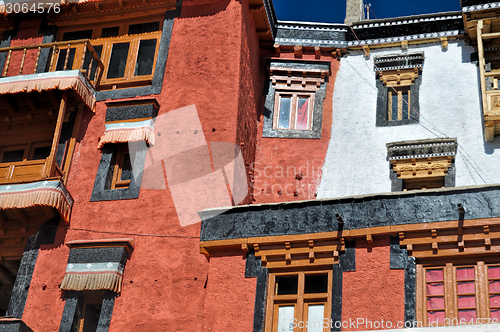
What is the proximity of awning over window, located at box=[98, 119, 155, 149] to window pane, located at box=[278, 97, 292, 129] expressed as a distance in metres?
3.81

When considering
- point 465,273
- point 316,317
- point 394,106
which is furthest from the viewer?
point 394,106

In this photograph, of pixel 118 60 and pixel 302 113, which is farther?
pixel 302 113

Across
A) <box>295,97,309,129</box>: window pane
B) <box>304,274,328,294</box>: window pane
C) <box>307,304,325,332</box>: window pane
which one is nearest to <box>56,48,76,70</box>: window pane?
<box>295,97,309,129</box>: window pane

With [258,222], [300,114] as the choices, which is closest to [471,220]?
[258,222]

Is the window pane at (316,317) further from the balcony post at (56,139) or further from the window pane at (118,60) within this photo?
the window pane at (118,60)

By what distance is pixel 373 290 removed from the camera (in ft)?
36.8

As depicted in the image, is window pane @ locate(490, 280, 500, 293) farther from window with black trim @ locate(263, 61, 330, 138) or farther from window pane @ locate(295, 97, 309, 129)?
window pane @ locate(295, 97, 309, 129)

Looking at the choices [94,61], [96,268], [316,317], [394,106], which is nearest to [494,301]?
[316,317]

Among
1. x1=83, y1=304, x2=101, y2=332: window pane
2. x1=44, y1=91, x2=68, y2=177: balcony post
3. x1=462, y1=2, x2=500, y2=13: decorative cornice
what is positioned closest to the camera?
x1=83, y1=304, x2=101, y2=332: window pane

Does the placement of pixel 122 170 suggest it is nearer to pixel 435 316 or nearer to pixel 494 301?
pixel 435 316

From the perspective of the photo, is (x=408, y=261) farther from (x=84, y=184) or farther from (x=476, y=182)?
(x=84, y=184)

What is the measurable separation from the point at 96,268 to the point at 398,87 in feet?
30.6

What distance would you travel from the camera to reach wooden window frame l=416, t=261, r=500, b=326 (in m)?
Result: 10.5

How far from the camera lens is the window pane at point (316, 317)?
1146 cm
